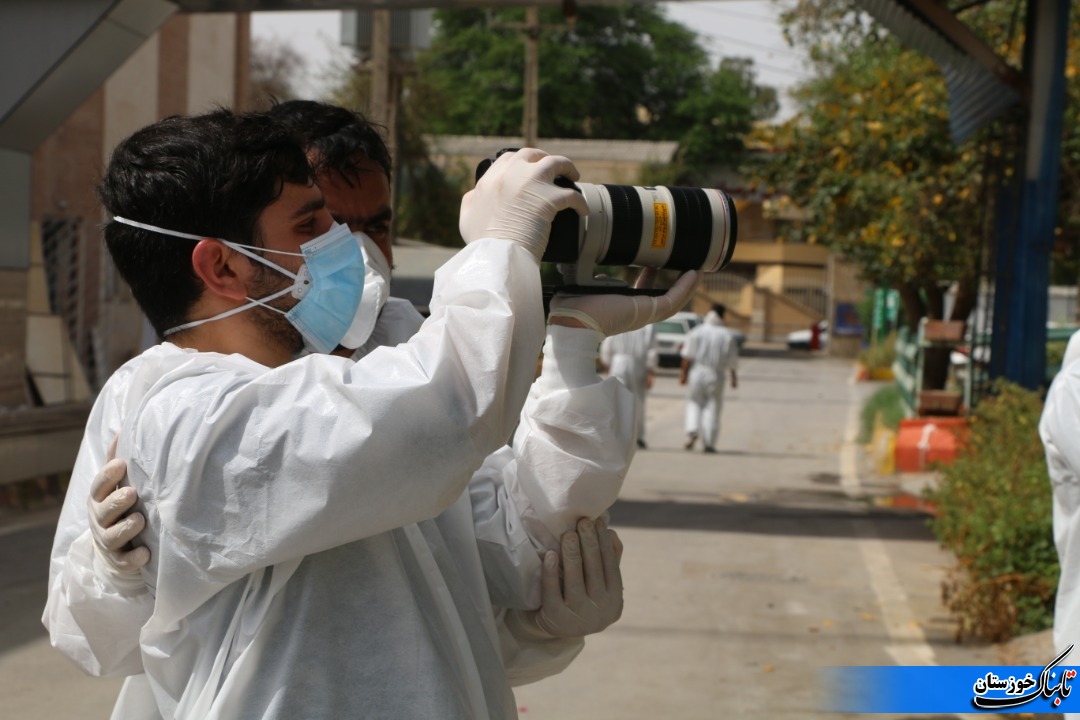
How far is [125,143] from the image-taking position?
6.46 ft

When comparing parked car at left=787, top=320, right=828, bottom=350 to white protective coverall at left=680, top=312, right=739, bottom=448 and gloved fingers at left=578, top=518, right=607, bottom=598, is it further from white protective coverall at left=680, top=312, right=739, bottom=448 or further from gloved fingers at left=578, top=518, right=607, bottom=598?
gloved fingers at left=578, top=518, right=607, bottom=598

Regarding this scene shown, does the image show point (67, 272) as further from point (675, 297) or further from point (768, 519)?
point (675, 297)

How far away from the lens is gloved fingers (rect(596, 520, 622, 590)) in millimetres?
2133

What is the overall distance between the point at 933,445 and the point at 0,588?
7860 mm

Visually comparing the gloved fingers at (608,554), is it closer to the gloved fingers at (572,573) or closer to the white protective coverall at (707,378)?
the gloved fingers at (572,573)

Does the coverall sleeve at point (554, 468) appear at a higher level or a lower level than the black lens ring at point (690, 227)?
lower

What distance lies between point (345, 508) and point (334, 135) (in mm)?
1386

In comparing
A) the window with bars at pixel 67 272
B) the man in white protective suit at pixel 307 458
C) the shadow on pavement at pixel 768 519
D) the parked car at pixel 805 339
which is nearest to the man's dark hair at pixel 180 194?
the man in white protective suit at pixel 307 458

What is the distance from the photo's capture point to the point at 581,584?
211 centimetres

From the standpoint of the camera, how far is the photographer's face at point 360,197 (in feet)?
9.26

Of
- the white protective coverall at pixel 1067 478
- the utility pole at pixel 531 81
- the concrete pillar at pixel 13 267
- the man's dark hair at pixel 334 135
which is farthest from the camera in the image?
the utility pole at pixel 531 81

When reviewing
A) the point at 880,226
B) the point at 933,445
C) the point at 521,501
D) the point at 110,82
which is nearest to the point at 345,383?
the point at 521,501

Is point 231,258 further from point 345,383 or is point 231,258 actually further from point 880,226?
point 880,226

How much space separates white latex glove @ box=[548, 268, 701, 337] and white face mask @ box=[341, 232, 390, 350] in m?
0.38
